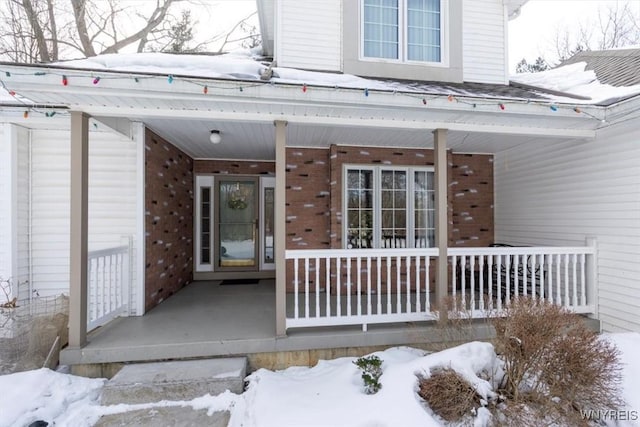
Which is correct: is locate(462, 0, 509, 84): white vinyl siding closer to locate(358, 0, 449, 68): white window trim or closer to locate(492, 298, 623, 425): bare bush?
locate(358, 0, 449, 68): white window trim

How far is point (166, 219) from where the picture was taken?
544cm

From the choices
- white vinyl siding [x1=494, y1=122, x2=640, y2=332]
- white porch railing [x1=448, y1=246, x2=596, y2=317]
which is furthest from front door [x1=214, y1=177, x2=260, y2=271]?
white vinyl siding [x1=494, y1=122, x2=640, y2=332]

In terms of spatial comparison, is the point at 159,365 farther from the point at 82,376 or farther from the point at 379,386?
the point at 379,386

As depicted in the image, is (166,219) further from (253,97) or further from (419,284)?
(419,284)

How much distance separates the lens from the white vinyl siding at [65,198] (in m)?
4.85

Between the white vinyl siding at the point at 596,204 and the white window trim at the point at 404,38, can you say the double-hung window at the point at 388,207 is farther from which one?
the white window trim at the point at 404,38

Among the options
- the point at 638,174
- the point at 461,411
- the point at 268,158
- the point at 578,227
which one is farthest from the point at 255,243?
the point at 638,174

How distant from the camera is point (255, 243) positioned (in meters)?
7.38

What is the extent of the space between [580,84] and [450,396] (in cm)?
519

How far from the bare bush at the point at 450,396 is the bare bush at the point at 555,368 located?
0.34m

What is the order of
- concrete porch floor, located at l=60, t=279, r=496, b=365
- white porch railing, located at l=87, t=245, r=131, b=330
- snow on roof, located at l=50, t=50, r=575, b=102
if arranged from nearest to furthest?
snow on roof, located at l=50, t=50, r=575, b=102, concrete porch floor, located at l=60, t=279, r=496, b=365, white porch railing, located at l=87, t=245, r=131, b=330

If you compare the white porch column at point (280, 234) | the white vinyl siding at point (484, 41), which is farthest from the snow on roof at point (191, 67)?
the white vinyl siding at point (484, 41)
